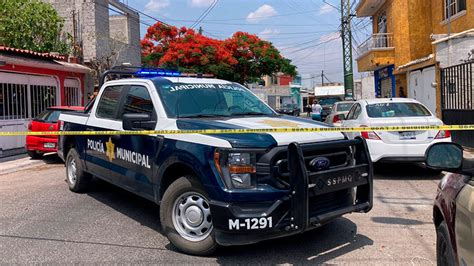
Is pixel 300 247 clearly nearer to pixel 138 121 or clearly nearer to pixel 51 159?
pixel 138 121

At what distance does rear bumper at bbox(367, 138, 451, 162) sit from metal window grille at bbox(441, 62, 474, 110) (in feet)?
16.6

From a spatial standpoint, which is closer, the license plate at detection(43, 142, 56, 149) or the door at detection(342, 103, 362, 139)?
the door at detection(342, 103, 362, 139)

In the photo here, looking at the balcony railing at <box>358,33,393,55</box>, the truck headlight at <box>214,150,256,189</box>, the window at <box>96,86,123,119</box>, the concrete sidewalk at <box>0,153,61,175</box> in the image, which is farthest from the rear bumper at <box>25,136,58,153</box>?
the balcony railing at <box>358,33,393,55</box>

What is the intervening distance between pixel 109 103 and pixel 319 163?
3.41 metres

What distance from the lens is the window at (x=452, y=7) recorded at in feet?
56.7

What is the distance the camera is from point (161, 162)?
490 centimetres

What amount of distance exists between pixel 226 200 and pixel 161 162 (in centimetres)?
109

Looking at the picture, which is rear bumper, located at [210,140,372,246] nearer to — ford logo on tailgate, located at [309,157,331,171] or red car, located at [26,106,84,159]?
ford logo on tailgate, located at [309,157,331,171]

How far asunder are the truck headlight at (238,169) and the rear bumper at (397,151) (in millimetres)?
4821

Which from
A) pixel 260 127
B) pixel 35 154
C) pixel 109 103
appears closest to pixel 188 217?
pixel 260 127

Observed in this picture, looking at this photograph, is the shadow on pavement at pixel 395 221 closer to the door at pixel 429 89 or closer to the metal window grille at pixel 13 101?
the door at pixel 429 89

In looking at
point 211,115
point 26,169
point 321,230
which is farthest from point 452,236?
point 26,169

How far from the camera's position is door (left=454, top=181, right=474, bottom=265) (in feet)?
7.62

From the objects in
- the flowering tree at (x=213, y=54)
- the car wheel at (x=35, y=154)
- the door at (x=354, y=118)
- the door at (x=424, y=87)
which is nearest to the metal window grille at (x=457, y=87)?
the door at (x=424, y=87)
